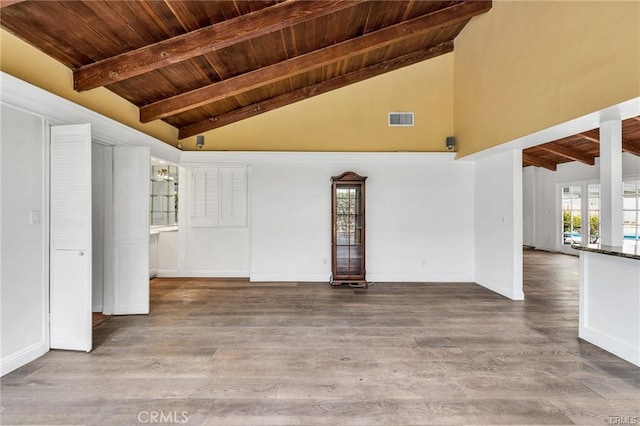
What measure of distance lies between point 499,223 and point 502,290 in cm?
108

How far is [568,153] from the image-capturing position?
25.4 ft

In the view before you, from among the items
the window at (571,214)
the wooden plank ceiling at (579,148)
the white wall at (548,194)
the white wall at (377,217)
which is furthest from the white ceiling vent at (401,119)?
the window at (571,214)

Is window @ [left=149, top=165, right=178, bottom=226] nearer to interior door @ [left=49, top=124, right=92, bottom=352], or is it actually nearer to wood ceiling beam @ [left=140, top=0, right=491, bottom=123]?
wood ceiling beam @ [left=140, top=0, right=491, bottom=123]

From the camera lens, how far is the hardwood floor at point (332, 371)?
204cm

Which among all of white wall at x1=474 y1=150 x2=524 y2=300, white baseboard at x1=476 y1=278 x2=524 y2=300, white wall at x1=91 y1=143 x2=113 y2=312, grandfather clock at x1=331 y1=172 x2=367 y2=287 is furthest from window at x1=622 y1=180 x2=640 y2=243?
white wall at x1=91 y1=143 x2=113 y2=312

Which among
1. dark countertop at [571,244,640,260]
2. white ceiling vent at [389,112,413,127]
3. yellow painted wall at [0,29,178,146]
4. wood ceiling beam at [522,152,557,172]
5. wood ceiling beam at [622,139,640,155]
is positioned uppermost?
white ceiling vent at [389,112,413,127]

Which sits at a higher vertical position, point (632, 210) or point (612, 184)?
point (612, 184)

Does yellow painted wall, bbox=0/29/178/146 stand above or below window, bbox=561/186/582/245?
above

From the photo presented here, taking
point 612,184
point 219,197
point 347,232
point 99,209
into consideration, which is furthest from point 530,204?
point 99,209

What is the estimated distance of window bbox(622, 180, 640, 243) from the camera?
24.0 ft

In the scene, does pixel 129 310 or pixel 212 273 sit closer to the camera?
pixel 129 310

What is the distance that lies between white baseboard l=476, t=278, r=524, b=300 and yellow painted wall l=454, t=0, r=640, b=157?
2.27 m

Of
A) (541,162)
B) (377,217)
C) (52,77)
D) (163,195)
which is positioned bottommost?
(377,217)

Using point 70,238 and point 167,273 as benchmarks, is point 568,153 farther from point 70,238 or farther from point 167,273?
point 70,238
